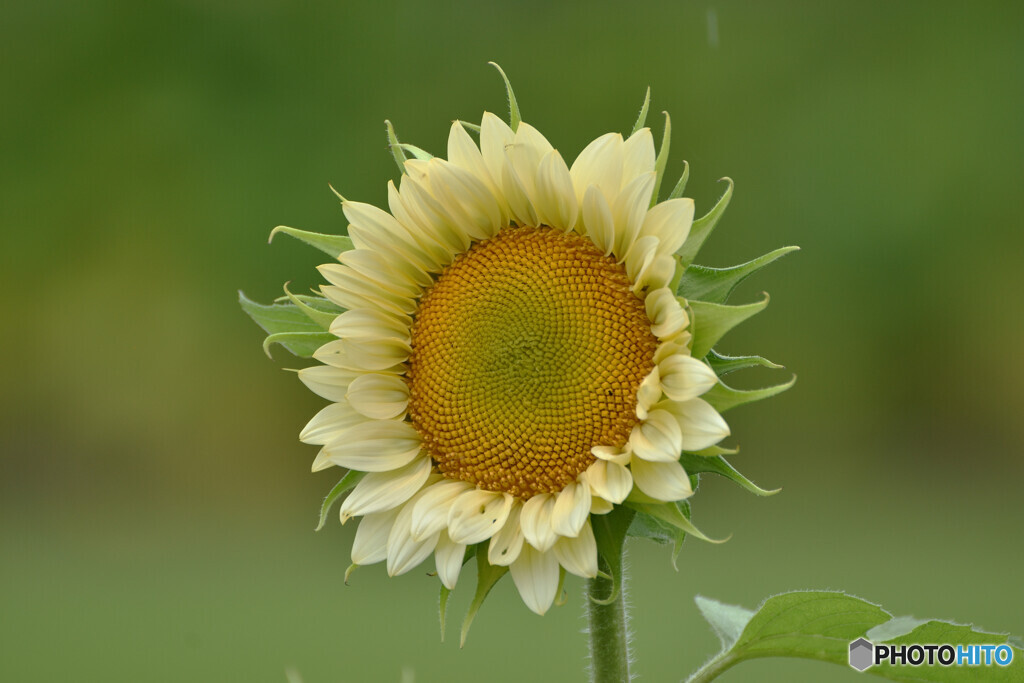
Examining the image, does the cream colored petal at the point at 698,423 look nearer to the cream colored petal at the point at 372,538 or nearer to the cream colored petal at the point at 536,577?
the cream colored petal at the point at 536,577

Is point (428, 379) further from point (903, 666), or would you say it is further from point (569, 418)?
point (903, 666)

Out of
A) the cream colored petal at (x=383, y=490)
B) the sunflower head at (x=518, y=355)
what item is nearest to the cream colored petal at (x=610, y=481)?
the sunflower head at (x=518, y=355)

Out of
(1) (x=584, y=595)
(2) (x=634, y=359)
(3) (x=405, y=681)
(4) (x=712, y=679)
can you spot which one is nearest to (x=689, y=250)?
(2) (x=634, y=359)

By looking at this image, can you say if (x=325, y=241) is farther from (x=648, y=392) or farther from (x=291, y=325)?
(x=648, y=392)

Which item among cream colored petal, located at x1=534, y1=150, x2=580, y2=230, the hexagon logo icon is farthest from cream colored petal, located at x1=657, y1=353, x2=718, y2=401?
the hexagon logo icon

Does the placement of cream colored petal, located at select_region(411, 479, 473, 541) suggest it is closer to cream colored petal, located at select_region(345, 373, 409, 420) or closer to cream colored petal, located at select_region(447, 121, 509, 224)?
cream colored petal, located at select_region(345, 373, 409, 420)

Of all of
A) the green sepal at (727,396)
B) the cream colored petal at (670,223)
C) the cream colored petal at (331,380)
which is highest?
the cream colored petal at (670,223)
